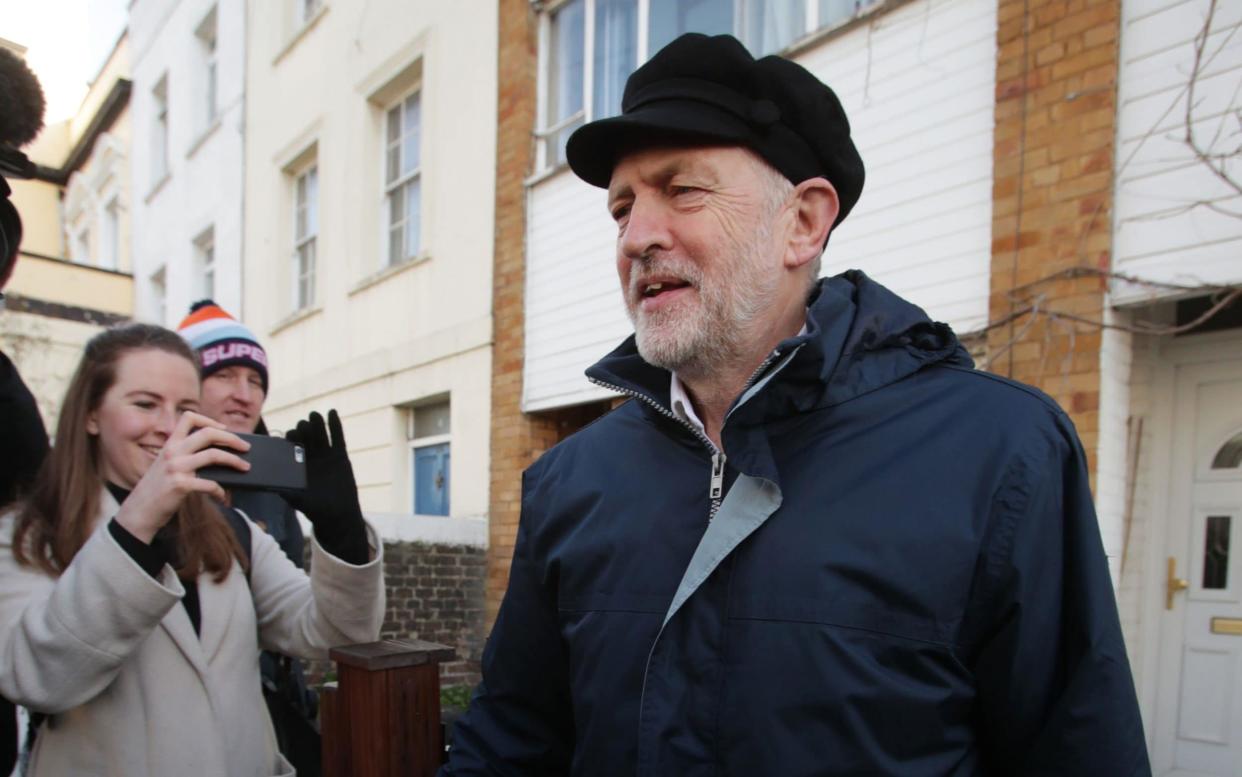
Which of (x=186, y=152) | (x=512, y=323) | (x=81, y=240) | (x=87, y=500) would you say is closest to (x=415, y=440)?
(x=512, y=323)

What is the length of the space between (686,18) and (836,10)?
4.45 feet

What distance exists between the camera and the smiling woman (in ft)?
5.41

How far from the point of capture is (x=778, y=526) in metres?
1.30

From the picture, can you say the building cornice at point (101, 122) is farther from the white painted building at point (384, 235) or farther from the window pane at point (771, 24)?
the window pane at point (771, 24)

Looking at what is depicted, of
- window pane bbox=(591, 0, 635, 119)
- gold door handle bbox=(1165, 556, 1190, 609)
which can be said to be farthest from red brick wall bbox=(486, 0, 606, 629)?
gold door handle bbox=(1165, 556, 1190, 609)

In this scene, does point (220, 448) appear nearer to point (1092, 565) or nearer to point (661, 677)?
point (661, 677)

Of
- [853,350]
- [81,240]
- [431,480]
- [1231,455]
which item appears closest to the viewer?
[853,350]

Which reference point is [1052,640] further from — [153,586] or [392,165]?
[392,165]

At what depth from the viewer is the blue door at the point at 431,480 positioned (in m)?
7.95

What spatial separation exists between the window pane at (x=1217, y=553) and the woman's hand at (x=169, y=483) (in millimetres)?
4036

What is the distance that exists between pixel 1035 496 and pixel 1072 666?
0.81 feet

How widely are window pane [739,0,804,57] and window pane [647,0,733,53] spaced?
0.51 feet

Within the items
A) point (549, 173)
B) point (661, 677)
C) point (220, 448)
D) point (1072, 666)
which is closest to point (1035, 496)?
point (1072, 666)

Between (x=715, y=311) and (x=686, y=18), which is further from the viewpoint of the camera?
(x=686, y=18)
